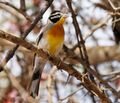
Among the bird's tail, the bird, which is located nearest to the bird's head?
the bird

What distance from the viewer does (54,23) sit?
262 cm

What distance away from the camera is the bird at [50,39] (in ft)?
8.01

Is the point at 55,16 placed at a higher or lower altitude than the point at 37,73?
higher

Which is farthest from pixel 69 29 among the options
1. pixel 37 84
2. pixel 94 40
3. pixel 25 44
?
pixel 25 44

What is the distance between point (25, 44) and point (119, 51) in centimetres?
190

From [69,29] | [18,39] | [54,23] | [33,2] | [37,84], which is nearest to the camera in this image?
[18,39]

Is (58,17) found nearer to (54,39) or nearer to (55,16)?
(55,16)

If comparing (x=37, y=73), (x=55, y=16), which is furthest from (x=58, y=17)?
(x=37, y=73)

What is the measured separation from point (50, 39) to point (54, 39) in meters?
0.03

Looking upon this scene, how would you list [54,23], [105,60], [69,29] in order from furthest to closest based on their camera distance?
[105,60] → [69,29] → [54,23]

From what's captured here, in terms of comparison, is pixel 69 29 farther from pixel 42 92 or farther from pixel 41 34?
pixel 41 34

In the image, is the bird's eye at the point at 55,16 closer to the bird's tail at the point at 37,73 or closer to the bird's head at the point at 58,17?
the bird's head at the point at 58,17

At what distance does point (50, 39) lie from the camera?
2.48 m

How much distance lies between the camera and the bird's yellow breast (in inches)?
96.3
